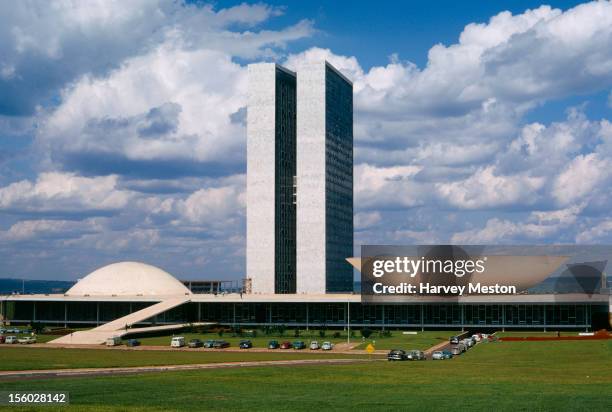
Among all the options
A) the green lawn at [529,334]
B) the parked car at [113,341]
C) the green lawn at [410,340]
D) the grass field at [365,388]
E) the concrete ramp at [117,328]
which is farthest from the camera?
the green lawn at [529,334]

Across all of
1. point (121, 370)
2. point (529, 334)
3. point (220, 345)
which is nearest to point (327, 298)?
point (529, 334)

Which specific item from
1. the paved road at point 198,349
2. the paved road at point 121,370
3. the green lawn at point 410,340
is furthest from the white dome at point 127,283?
the paved road at point 121,370

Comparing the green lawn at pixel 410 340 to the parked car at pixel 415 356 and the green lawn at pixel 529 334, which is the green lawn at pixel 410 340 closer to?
the green lawn at pixel 529 334

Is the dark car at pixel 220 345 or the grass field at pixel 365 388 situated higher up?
the grass field at pixel 365 388

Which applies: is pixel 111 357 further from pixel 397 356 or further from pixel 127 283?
pixel 127 283

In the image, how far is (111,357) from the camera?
3688 inches

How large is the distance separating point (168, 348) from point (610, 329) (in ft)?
266

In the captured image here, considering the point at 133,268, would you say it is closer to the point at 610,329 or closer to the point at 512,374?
the point at 610,329

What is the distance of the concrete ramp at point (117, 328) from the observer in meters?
126

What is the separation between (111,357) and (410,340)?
4983cm

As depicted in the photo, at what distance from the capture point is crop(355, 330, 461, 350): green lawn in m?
114

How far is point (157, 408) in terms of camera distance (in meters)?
43.4

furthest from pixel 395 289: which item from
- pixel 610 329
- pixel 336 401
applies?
pixel 336 401

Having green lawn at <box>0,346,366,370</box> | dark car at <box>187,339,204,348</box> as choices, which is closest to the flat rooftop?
dark car at <box>187,339,204,348</box>
